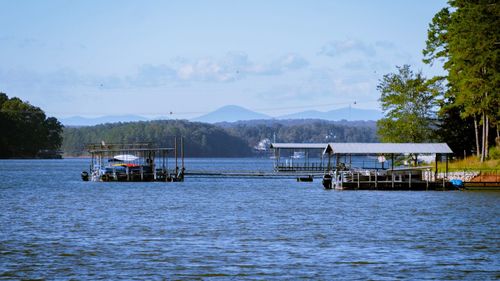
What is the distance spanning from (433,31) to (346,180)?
2650 centimetres

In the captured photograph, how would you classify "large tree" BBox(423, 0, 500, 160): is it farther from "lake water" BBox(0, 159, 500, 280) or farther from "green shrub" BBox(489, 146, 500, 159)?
"lake water" BBox(0, 159, 500, 280)

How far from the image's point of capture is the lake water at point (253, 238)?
118 feet

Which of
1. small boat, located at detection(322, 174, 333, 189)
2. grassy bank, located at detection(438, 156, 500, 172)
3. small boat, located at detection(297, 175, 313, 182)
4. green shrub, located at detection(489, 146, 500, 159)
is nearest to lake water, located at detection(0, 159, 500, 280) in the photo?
grassy bank, located at detection(438, 156, 500, 172)

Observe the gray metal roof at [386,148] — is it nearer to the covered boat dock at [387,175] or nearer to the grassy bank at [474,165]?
the covered boat dock at [387,175]

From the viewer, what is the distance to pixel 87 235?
47.8 meters

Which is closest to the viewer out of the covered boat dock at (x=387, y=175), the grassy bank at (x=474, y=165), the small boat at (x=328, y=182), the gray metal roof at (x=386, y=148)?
the covered boat dock at (x=387, y=175)

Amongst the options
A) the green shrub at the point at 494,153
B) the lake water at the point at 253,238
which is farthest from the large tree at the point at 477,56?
the lake water at the point at 253,238

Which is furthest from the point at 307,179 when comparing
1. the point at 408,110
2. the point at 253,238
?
the point at 253,238

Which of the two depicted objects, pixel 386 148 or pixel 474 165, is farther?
pixel 474 165

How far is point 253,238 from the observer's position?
154ft

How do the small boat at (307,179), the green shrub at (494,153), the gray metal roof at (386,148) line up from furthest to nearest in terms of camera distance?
the small boat at (307,179), the green shrub at (494,153), the gray metal roof at (386,148)

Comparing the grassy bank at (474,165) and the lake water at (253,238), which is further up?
the grassy bank at (474,165)

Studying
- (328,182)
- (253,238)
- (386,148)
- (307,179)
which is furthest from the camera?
(307,179)

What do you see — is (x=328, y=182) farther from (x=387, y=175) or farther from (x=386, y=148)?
(x=387, y=175)
